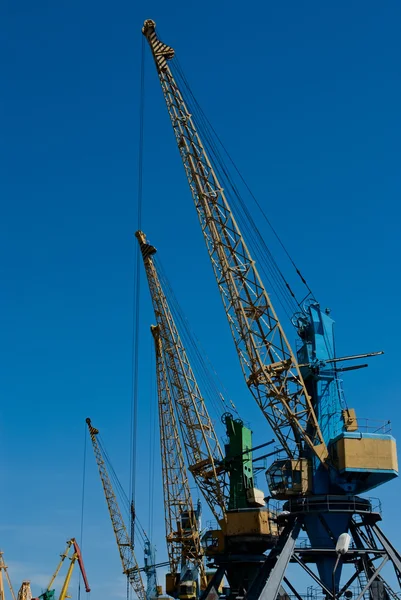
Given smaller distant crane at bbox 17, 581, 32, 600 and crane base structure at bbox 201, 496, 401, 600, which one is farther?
smaller distant crane at bbox 17, 581, 32, 600

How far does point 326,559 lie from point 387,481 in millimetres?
6147

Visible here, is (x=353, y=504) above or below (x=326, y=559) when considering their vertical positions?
above

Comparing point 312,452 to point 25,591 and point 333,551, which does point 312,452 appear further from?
point 25,591

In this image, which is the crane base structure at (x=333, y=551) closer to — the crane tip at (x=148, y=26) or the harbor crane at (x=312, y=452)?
the harbor crane at (x=312, y=452)

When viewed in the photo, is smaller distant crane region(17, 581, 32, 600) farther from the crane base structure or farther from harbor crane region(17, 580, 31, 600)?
the crane base structure

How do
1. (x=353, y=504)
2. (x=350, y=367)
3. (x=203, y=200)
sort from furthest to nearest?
(x=203, y=200)
(x=350, y=367)
(x=353, y=504)

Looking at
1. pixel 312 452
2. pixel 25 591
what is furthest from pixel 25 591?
pixel 312 452

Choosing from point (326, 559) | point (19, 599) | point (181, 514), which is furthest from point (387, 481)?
point (19, 599)

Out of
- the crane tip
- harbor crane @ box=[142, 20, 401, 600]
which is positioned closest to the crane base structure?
harbor crane @ box=[142, 20, 401, 600]

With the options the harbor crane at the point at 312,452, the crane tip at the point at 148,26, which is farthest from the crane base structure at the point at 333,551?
the crane tip at the point at 148,26

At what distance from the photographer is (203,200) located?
58500mm

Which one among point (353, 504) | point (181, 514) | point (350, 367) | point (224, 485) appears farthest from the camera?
point (181, 514)

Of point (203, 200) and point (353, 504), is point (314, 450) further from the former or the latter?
point (203, 200)

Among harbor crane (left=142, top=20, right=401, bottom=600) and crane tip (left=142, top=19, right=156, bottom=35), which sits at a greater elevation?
crane tip (left=142, top=19, right=156, bottom=35)
